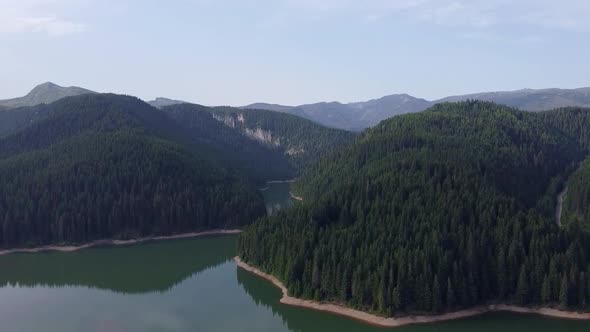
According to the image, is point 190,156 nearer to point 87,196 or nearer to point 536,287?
point 87,196

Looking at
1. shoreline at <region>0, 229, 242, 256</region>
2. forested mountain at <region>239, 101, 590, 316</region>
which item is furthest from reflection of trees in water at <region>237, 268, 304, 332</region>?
shoreline at <region>0, 229, 242, 256</region>

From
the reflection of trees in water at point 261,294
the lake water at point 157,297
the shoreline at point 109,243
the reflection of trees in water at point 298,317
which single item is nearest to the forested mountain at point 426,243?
the reflection of trees in water at point 261,294

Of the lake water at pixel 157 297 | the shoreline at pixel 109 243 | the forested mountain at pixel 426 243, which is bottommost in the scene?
the lake water at pixel 157 297

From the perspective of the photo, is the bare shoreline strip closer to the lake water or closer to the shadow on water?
the shadow on water

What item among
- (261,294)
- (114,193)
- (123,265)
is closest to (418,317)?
(261,294)

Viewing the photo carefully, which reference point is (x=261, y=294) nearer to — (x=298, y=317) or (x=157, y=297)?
(x=298, y=317)

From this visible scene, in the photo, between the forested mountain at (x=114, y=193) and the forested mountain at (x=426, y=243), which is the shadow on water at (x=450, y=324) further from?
the forested mountain at (x=114, y=193)

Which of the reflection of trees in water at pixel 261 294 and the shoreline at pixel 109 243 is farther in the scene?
the shoreline at pixel 109 243

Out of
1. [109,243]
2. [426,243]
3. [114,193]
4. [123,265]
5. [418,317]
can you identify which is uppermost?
[114,193]
